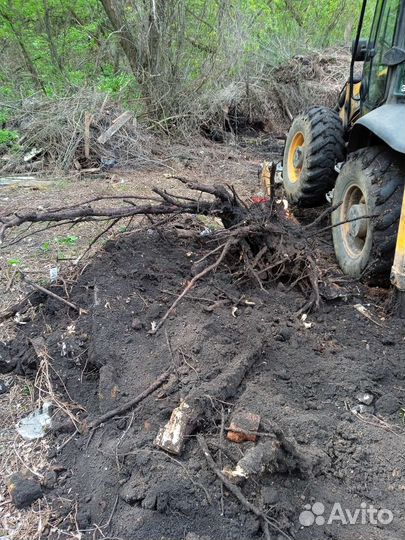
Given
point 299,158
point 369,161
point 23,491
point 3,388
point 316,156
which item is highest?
point 369,161

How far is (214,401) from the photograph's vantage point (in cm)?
237

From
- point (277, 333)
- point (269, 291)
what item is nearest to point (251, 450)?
point (277, 333)

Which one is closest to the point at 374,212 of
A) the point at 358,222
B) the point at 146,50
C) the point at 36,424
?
the point at 358,222

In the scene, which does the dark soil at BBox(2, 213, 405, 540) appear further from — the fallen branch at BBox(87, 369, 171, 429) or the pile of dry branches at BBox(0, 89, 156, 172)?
the pile of dry branches at BBox(0, 89, 156, 172)

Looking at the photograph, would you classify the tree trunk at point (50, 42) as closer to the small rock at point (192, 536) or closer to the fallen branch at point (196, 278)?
the fallen branch at point (196, 278)

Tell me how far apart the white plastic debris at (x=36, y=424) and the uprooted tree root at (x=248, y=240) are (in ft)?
3.74

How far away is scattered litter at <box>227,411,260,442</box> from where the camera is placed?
2147 millimetres

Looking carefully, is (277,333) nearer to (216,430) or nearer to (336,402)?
(336,402)

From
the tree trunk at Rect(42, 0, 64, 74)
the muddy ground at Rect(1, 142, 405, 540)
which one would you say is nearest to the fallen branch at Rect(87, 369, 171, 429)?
the muddy ground at Rect(1, 142, 405, 540)

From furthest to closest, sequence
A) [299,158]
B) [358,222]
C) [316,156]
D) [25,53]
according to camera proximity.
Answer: [25,53]
[299,158]
[316,156]
[358,222]

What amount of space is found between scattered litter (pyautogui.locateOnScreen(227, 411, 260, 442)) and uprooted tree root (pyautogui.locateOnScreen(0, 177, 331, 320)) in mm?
1169

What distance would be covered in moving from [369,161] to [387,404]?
1.87 meters

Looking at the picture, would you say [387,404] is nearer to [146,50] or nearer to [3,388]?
[3,388]

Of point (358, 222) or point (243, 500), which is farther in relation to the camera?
point (358, 222)
